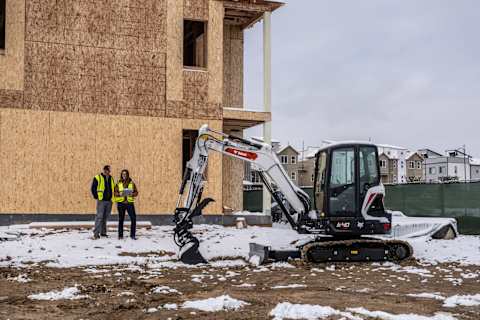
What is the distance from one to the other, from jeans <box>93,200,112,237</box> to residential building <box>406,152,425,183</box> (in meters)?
71.1

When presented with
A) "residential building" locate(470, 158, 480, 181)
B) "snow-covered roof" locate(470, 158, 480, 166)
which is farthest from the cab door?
"snow-covered roof" locate(470, 158, 480, 166)

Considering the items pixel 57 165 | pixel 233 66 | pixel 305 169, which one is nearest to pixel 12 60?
pixel 57 165

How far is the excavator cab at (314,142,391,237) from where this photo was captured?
1188cm

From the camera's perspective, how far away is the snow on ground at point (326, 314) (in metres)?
6.53

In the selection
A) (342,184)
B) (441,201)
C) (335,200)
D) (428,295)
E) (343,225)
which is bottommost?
(428,295)

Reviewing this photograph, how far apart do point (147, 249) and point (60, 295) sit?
5.43m

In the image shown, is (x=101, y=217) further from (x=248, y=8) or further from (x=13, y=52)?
(x=248, y=8)

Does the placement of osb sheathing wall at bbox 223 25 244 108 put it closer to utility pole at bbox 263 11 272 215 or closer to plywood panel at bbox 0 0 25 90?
utility pole at bbox 263 11 272 215

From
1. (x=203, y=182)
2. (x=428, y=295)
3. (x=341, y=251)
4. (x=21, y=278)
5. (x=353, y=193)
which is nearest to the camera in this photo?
(x=428, y=295)

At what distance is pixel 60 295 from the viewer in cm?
784

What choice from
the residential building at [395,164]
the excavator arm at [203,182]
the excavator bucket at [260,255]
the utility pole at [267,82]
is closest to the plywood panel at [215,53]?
the utility pole at [267,82]

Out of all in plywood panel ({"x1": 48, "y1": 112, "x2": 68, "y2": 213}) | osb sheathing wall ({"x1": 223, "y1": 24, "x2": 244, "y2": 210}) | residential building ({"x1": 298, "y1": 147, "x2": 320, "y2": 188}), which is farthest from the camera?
residential building ({"x1": 298, "y1": 147, "x2": 320, "y2": 188})

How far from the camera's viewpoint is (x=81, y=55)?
61.9 ft

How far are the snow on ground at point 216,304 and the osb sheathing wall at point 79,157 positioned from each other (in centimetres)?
1216
